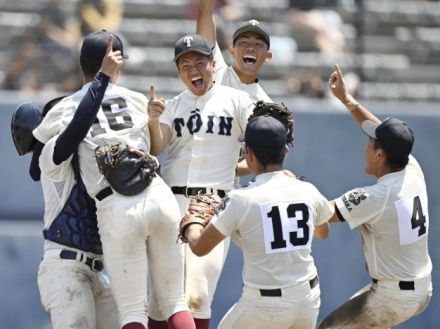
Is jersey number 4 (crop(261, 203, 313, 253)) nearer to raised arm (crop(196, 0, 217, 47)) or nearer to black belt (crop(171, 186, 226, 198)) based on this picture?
black belt (crop(171, 186, 226, 198))

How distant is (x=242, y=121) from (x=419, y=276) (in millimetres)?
1408

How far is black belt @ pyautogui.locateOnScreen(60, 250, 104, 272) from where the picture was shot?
6398 mm

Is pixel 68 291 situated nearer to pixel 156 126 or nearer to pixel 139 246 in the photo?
pixel 139 246

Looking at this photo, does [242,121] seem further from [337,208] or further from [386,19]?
[386,19]

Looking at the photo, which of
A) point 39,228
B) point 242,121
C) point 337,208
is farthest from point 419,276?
point 39,228

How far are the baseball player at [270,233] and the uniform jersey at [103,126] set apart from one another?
0.66 metres

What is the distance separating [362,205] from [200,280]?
40.9 inches

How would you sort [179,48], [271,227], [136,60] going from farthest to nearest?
[136,60] → [179,48] → [271,227]

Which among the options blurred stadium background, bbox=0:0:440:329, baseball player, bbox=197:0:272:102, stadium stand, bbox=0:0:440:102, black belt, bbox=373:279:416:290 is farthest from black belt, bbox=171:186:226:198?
stadium stand, bbox=0:0:440:102

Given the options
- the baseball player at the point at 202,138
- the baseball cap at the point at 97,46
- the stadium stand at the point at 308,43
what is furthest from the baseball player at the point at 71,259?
the stadium stand at the point at 308,43

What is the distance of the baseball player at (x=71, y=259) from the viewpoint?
6277mm

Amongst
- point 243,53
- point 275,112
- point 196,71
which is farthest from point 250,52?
point 275,112

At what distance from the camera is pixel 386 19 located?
12.6 meters

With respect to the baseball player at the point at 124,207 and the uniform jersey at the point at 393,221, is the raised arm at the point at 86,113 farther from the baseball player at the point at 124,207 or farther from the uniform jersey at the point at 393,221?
the uniform jersey at the point at 393,221
